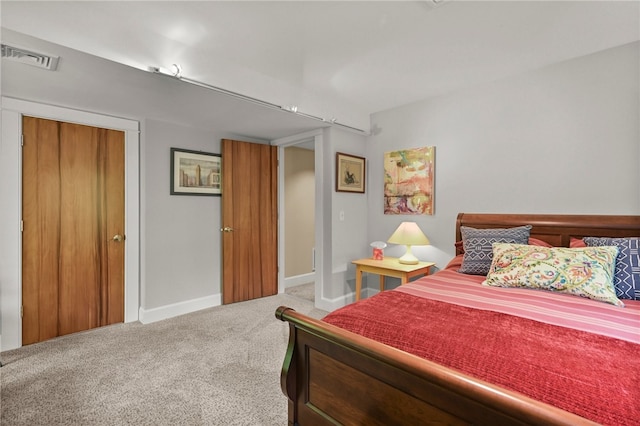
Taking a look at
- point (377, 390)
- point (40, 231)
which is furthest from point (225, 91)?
point (377, 390)

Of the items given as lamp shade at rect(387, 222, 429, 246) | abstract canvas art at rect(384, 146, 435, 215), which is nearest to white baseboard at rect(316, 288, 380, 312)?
lamp shade at rect(387, 222, 429, 246)

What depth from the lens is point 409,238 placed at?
128 inches

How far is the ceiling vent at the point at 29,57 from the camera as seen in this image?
187 centimetres

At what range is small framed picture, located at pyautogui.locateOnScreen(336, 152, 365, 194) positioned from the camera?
371cm

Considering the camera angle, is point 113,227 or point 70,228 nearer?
point 70,228

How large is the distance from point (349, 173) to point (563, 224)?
216 cm

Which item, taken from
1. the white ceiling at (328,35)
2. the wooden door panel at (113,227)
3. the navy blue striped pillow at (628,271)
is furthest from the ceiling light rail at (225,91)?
the navy blue striped pillow at (628,271)

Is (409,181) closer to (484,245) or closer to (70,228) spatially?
(484,245)

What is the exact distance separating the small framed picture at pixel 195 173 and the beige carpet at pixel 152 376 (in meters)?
1.51

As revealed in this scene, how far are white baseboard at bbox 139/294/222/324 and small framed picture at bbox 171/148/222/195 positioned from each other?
128 centimetres

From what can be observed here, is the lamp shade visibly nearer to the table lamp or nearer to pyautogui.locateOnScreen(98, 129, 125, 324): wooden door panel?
the table lamp

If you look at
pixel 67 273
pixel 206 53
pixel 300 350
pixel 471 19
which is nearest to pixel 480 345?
pixel 300 350

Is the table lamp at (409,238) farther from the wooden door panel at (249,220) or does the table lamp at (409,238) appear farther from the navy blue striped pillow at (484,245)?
the wooden door panel at (249,220)

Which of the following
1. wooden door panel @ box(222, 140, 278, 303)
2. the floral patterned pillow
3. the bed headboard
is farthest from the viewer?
wooden door panel @ box(222, 140, 278, 303)
